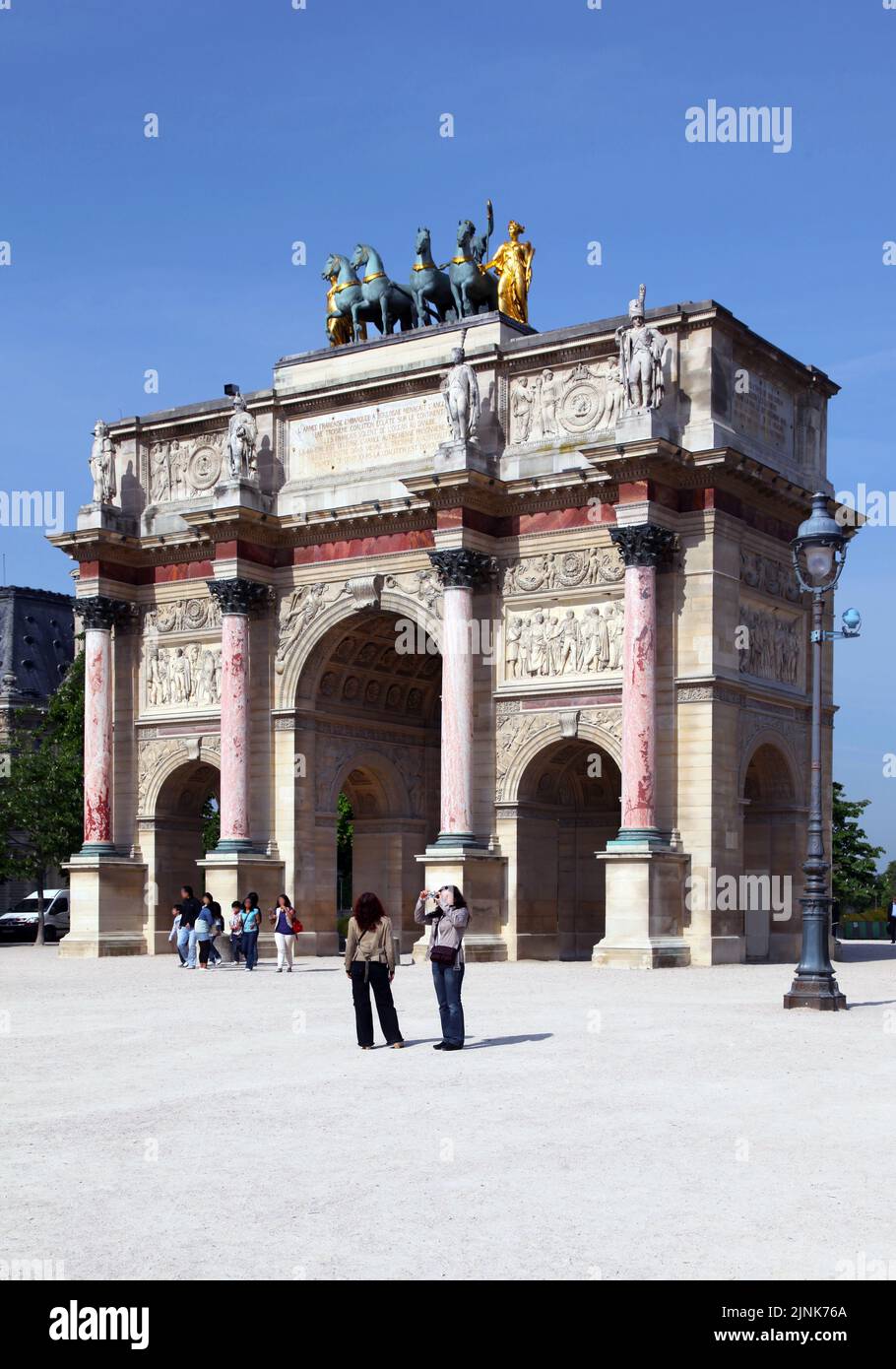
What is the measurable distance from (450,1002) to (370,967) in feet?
A: 2.97

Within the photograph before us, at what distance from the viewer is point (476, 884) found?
1511 inches

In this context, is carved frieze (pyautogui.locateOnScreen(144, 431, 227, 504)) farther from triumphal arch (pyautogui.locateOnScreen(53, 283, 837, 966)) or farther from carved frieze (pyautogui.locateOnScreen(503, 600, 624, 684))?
carved frieze (pyautogui.locateOnScreen(503, 600, 624, 684))

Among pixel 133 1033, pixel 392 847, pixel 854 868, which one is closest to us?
pixel 133 1033

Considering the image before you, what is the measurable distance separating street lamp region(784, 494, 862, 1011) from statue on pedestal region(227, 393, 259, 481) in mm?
21034

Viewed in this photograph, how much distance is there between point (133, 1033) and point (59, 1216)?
10.9 meters

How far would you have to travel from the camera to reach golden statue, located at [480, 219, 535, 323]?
139 feet

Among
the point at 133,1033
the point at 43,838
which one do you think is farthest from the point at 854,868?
the point at 133,1033

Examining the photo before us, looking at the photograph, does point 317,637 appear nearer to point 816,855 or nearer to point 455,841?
point 455,841

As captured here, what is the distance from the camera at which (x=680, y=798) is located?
121 feet

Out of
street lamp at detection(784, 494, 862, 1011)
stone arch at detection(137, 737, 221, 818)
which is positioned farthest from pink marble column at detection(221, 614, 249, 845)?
street lamp at detection(784, 494, 862, 1011)

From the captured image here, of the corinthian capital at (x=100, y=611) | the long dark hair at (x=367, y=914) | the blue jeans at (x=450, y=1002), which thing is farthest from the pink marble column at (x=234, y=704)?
the blue jeans at (x=450, y=1002)

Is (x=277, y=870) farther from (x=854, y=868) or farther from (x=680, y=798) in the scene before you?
(x=854, y=868)

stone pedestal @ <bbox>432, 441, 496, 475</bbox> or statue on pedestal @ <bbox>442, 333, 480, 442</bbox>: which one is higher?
statue on pedestal @ <bbox>442, 333, 480, 442</bbox>

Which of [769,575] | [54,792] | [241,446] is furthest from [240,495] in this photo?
[54,792]
